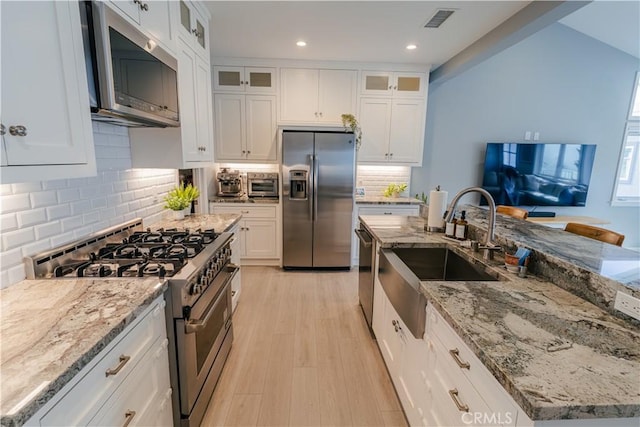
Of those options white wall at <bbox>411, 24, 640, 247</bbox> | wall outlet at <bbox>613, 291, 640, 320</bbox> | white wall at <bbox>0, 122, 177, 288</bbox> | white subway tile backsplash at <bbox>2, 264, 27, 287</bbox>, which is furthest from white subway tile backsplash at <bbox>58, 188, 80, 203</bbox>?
white wall at <bbox>411, 24, 640, 247</bbox>

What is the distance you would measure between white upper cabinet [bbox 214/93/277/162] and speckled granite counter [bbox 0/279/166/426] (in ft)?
9.58

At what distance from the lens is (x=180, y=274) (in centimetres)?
138

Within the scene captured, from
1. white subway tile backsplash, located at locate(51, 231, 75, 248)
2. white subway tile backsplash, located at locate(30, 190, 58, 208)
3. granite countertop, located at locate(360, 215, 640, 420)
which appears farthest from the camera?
white subway tile backsplash, located at locate(51, 231, 75, 248)

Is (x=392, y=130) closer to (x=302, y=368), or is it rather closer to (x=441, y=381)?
(x=302, y=368)

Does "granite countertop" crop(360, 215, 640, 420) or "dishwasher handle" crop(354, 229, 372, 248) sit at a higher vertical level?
"granite countertop" crop(360, 215, 640, 420)

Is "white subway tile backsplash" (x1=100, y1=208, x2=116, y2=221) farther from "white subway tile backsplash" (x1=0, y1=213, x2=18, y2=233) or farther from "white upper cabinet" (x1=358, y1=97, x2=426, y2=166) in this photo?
"white upper cabinet" (x1=358, y1=97, x2=426, y2=166)

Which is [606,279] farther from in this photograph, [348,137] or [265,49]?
[265,49]

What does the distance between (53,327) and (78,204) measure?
0.89 m

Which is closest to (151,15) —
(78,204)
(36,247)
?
(78,204)

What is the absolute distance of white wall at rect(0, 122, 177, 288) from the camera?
1236mm

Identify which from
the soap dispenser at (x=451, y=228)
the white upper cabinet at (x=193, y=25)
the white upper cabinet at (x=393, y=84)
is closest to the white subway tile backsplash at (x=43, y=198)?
the white upper cabinet at (x=193, y=25)

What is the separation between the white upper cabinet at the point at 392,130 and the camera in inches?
158

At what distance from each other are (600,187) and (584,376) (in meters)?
5.79

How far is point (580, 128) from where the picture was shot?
4727 millimetres
